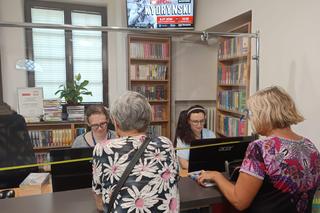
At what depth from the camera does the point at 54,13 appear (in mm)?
4285

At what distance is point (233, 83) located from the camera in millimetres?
3359

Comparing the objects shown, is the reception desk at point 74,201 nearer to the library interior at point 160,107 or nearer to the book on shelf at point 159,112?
the library interior at point 160,107

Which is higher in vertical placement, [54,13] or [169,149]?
[54,13]

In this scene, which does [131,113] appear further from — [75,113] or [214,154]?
[75,113]

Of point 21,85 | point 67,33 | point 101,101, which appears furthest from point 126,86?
point 21,85

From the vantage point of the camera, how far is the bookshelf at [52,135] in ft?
12.7

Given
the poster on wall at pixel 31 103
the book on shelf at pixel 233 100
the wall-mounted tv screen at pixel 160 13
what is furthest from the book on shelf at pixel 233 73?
the poster on wall at pixel 31 103

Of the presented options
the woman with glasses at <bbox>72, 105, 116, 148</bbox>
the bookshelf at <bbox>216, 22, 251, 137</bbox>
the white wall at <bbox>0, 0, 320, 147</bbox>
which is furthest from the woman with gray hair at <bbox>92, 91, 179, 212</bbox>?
the bookshelf at <bbox>216, 22, 251, 137</bbox>

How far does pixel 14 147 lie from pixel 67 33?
2.56m

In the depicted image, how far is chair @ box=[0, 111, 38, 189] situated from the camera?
2.27 m

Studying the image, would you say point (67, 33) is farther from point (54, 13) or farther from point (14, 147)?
point (14, 147)

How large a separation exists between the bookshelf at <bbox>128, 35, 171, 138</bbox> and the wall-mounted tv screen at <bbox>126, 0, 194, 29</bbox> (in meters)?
0.26

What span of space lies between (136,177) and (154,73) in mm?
3237

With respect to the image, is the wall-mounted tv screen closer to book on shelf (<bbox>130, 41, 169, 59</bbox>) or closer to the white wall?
the white wall
